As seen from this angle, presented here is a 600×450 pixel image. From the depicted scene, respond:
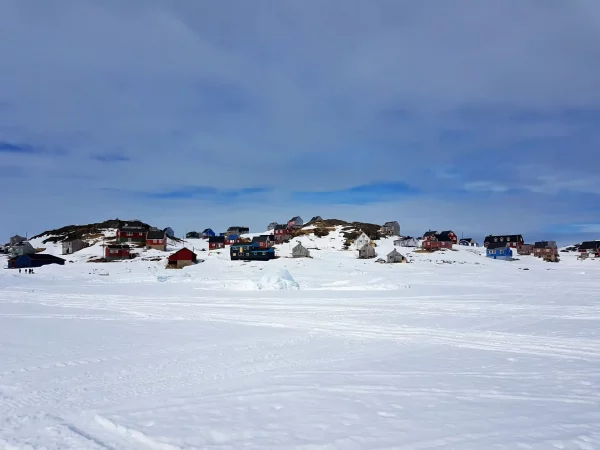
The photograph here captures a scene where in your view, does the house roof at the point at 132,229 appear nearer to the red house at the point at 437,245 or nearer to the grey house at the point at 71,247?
the grey house at the point at 71,247

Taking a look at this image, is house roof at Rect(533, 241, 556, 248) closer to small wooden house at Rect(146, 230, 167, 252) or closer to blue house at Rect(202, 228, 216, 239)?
small wooden house at Rect(146, 230, 167, 252)

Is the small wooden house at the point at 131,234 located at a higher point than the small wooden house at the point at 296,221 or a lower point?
lower

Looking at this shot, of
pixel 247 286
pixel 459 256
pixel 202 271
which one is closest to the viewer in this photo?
pixel 247 286

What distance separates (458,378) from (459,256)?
82031 millimetres

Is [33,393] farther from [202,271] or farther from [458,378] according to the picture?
[202,271]

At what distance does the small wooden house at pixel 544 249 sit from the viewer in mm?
109750

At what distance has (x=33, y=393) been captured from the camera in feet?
26.2

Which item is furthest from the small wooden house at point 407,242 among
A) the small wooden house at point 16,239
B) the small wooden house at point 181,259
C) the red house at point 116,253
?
the small wooden house at point 16,239

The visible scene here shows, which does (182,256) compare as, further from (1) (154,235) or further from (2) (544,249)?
Answer: (2) (544,249)

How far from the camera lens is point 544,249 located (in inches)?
4422

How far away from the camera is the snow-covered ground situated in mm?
6086

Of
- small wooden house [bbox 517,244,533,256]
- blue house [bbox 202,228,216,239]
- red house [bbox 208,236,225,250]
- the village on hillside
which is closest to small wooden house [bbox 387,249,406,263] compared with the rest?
the village on hillside

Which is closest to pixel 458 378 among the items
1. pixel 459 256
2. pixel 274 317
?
pixel 274 317

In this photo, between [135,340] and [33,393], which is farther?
[135,340]
